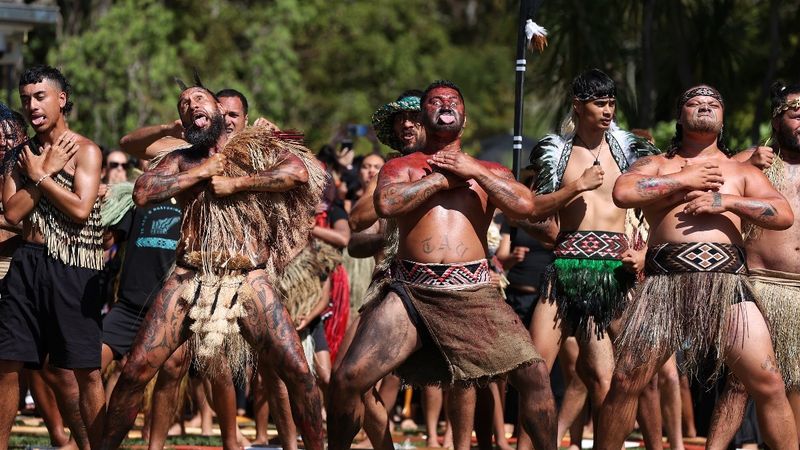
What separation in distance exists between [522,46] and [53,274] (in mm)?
3125

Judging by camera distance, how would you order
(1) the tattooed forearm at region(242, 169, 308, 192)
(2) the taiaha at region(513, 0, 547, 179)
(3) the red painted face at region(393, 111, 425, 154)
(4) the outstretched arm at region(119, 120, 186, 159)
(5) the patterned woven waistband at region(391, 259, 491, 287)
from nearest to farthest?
(5) the patterned woven waistband at region(391, 259, 491, 287)
(1) the tattooed forearm at region(242, 169, 308, 192)
(2) the taiaha at region(513, 0, 547, 179)
(3) the red painted face at region(393, 111, 425, 154)
(4) the outstretched arm at region(119, 120, 186, 159)

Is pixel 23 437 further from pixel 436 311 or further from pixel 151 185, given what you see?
pixel 436 311

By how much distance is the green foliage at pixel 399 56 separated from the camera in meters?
15.3

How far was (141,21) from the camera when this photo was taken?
22328 mm

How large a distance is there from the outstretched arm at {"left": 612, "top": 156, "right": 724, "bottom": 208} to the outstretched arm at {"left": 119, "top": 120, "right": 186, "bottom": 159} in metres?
2.92

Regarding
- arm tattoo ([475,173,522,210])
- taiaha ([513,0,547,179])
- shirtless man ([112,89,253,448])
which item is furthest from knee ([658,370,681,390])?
shirtless man ([112,89,253,448])

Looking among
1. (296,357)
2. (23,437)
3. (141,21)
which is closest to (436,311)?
(296,357)

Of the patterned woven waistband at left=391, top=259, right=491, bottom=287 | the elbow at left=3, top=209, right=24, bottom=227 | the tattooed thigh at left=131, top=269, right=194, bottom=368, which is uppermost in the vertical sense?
the elbow at left=3, top=209, right=24, bottom=227

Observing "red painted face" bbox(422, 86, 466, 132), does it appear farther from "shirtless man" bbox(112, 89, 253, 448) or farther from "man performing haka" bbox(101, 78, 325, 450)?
"shirtless man" bbox(112, 89, 253, 448)

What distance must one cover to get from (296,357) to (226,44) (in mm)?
20630

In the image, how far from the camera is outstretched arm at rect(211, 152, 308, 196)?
763 cm

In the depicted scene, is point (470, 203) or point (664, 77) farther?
point (664, 77)

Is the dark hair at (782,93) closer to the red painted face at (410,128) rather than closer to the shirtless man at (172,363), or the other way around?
the red painted face at (410,128)

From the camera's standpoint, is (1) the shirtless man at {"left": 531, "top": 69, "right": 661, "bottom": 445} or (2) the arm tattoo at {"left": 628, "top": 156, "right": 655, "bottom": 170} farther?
(1) the shirtless man at {"left": 531, "top": 69, "right": 661, "bottom": 445}
